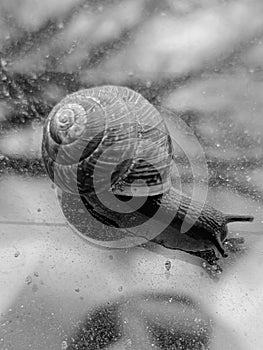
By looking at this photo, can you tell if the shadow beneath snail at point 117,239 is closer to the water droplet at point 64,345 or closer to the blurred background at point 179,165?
the blurred background at point 179,165

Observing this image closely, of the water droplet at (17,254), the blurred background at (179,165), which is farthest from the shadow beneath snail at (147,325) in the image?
the water droplet at (17,254)

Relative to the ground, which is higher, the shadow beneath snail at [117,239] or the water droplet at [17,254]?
the water droplet at [17,254]

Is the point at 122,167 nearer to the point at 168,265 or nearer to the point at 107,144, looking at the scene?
the point at 107,144

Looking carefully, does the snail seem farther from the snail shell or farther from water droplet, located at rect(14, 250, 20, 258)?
water droplet, located at rect(14, 250, 20, 258)

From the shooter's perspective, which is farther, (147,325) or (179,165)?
(179,165)

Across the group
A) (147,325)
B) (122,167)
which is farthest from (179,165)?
(147,325)

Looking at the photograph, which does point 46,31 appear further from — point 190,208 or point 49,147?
point 190,208
